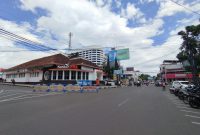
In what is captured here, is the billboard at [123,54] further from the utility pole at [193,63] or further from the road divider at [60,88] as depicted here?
the road divider at [60,88]

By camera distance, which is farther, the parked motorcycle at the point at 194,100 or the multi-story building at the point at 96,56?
the multi-story building at the point at 96,56

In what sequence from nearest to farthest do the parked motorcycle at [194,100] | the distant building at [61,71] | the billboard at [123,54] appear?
the parked motorcycle at [194,100] → the distant building at [61,71] → the billboard at [123,54]

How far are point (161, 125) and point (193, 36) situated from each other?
4103 centimetres

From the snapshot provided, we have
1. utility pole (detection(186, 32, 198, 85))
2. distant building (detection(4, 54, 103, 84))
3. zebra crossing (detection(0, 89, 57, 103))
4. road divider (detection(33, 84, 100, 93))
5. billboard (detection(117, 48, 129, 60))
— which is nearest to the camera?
zebra crossing (detection(0, 89, 57, 103))

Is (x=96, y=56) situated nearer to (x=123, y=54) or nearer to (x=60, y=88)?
(x=123, y=54)

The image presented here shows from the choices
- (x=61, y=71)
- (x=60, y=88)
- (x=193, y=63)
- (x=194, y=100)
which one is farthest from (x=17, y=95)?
(x=193, y=63)

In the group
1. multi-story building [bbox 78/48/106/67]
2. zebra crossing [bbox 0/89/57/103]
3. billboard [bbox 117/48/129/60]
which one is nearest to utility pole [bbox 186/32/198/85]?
billboard [bbox 117/48/129/60]

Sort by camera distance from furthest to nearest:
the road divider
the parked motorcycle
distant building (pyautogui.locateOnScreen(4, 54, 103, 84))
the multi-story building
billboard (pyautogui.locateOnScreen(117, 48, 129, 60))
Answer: the multi-story building, billboard (pyautogui.locateOnScreen(117, 48, 129, 60)), distant building (pyautogui.locateOnScreen(4, 54, 103, 84)), the road divider, the parked motorcycle

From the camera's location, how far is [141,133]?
7332 millimetres

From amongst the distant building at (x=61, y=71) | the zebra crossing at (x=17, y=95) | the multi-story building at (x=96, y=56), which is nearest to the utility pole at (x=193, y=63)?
the distant building at (x=61, y=71)

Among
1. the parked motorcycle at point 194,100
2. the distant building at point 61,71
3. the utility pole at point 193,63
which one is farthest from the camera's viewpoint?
the distant building at point 61,71

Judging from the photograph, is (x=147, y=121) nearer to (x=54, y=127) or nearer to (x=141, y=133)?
(x=141, y=133)

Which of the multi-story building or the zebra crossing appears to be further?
the multi-story building

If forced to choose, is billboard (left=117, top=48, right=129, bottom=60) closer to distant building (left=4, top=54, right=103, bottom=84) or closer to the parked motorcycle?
distant building (left=4, top=54, right=103, bottom=84)
